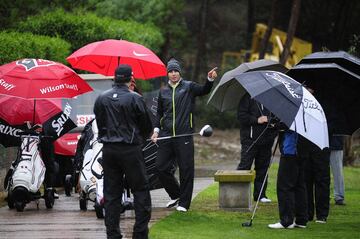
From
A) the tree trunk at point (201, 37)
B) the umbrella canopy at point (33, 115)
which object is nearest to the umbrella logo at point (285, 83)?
the umbrella canopy at point (33, 115)

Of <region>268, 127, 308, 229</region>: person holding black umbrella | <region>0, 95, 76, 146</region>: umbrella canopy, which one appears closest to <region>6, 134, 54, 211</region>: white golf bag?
<region>0, 95, 76, 146</region>: umbrella canopy

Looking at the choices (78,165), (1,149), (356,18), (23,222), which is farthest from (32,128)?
(356,18)

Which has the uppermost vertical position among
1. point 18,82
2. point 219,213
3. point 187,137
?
point 18,82

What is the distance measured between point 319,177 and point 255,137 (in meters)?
2.23

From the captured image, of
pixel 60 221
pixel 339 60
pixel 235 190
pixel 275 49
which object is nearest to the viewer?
pixel 60 221

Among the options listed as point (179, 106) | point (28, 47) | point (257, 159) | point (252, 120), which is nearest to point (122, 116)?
point (179, 106)

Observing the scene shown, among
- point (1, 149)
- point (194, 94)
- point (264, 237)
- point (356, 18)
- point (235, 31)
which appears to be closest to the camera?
point (264, 237)

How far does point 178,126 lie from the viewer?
13695 mm

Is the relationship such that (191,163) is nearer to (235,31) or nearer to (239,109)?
(239,109)

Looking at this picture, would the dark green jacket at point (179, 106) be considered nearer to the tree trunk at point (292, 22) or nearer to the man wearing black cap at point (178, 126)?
the man wearing black cap at point (178, 126)

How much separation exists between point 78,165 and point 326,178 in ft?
12.7

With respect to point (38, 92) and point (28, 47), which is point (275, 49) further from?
point (38, 92)

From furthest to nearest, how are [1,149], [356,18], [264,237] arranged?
[356,18], [1,149], [264,237]

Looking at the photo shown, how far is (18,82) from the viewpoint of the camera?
13.6 m
